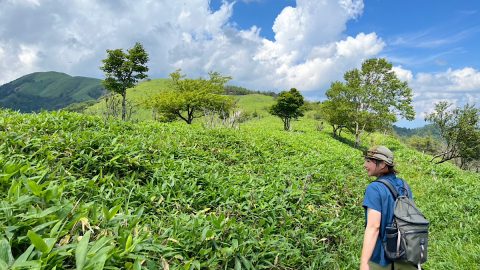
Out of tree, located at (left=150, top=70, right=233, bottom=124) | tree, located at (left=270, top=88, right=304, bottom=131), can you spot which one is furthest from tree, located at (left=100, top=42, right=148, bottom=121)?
tree, located at (left=270, top=88, right=304, bottom=131)

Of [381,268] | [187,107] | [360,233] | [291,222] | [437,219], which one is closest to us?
[381,268]

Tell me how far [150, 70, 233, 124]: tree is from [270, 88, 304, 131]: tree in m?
6.25

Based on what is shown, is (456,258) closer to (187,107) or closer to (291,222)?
(291,222)

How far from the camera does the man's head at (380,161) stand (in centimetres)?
400

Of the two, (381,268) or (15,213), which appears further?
Answer: (381,268)

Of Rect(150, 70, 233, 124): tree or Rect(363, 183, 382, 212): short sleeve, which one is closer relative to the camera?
Rect(363, 183, 382, 212): short sleeve

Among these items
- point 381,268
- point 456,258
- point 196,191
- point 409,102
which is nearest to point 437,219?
point 456,258

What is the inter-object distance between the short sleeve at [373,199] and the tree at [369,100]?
2767 centimetres

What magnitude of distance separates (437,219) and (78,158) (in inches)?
335

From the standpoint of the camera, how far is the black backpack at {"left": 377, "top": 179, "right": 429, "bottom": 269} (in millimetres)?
3570

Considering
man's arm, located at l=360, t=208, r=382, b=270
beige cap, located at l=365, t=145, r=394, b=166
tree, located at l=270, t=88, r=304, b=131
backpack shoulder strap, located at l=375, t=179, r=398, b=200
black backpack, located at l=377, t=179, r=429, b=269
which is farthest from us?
tree, located at l=270, t=88, r=304, b=131

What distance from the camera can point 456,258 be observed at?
20.1ft

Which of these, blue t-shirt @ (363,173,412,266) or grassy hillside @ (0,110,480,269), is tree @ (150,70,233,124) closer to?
grassy hillside @ (0,110,480,269)

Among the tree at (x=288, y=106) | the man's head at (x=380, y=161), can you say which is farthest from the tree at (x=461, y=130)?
the man's head at (x=380, y=161)
